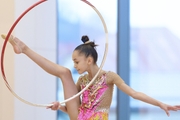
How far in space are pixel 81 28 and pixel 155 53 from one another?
50 cm

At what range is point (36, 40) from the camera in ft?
7.93

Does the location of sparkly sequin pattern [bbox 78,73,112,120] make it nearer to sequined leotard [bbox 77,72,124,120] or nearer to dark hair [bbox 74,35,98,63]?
sequined leotard [bbox 77,72,124,120]

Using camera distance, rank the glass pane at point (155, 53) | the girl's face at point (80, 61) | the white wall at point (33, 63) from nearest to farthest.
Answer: the girl's face at point (80, 61)
the white wall at point (33, 63)
the glass pane at point (155, 53)

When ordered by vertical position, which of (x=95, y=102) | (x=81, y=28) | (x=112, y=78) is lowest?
(x=95, y=102)

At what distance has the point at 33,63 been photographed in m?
2.37

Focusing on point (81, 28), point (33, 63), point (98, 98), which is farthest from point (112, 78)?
point (81, 28)

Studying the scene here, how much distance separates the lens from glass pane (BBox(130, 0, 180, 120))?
8.21ft

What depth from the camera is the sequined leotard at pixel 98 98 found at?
1743 millimetres

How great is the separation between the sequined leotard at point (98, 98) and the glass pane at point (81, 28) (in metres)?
0.79

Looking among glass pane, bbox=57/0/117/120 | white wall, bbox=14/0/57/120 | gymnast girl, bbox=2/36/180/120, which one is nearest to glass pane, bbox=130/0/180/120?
glass pane, bbox=57/0/117/120

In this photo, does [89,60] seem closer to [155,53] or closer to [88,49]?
[88,49]

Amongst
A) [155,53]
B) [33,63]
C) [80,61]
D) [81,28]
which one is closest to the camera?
[80,61]

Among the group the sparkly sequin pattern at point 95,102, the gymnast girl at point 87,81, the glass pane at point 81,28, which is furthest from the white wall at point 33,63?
the sparkly sequin pattern at point 95,102

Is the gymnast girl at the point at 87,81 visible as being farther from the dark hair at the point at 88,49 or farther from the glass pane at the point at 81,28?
the glass pane at the point at 81,28
